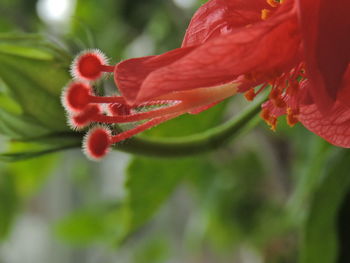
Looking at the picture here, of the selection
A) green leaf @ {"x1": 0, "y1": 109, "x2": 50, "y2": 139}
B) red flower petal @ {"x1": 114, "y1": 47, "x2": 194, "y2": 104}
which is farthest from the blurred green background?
red flower petal @ {"x1": 114, "y1": 47, "x2": 194, "y2": 104}

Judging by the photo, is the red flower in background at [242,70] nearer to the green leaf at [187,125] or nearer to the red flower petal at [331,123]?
the red flower petal at [331,123]

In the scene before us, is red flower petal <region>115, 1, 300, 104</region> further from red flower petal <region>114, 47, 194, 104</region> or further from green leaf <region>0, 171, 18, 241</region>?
green leaf <region>0, 171, 18, 241</region>

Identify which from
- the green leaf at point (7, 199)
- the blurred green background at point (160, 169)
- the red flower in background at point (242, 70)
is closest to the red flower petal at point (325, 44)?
the red flower in background at point (242, 70)

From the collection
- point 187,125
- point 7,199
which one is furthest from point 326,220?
point 7,199

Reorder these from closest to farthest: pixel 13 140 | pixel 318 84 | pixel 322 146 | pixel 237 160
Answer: pixel 318 84 → pixel 13 140 → pixel 322 146 → pixel 237 160

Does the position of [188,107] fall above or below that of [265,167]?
below

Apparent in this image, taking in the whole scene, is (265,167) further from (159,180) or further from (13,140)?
(13,140)

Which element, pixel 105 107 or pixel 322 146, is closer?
pixel 105 107

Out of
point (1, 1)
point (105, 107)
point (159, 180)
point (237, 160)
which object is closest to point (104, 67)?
point (105, 107)
